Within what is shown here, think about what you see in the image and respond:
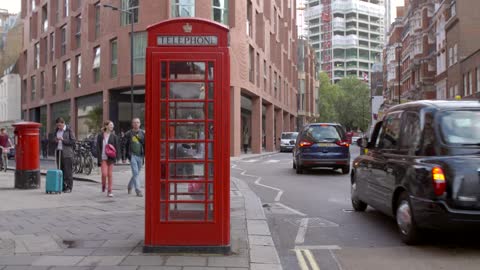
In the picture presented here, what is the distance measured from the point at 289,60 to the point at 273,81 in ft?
45.6

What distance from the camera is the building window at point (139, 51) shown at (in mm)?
31631

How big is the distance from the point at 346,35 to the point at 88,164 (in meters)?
163

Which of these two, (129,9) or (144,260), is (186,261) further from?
(129,9)

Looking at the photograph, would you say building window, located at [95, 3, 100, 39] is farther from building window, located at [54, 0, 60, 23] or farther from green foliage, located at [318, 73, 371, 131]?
green foliage, located at [318, 73, 371, 131]

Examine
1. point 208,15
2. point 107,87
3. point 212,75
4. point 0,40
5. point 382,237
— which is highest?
point 0,40

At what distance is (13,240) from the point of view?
636cm

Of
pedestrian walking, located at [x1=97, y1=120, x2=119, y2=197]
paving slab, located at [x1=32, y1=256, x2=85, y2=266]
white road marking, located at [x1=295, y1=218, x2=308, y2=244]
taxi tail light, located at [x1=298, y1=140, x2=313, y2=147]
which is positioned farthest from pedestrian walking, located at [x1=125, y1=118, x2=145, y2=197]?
taxi tail light, located at [x1=298, y1=140, x2=313, y2=147]

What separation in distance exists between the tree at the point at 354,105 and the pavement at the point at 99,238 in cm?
10484

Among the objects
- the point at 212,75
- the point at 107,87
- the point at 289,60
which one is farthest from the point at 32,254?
the point at 289,60

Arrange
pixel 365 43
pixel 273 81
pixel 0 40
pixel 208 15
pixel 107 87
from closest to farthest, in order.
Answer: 1. pixel 208 15
2. pixel 107 87
3. pixel 273 81
4. pixel 0 40
5. pixel 365 43

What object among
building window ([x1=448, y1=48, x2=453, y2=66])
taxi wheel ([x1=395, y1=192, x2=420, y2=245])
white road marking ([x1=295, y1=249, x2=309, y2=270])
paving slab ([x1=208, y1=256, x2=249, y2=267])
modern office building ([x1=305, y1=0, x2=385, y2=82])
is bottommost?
white road marking ([x1=295, y1=249, x2=309, y2=270])

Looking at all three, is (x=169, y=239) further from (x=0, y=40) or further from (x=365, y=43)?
(x=365, y=43)

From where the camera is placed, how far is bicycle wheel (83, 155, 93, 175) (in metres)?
17.0

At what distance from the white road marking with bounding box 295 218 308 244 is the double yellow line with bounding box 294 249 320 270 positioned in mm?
544
